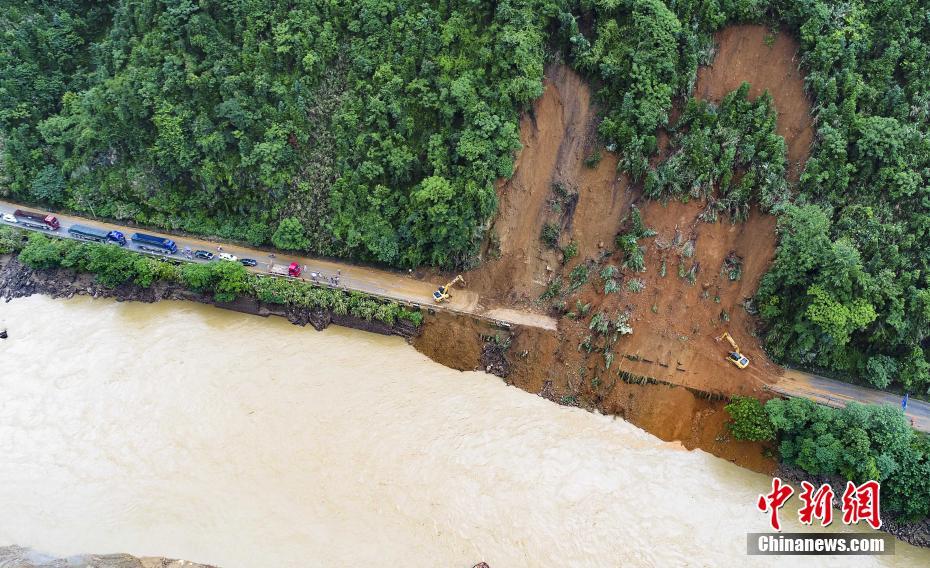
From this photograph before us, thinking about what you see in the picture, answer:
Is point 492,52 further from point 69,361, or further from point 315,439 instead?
point 69,361

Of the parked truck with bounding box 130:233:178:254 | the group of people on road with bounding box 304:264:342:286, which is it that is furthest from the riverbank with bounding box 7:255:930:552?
the parked truck with bounding box 130:233:178:254

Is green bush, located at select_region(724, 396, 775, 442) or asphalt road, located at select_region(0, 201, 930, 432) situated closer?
green bush, located at select_region(724, 396, 775, 442)

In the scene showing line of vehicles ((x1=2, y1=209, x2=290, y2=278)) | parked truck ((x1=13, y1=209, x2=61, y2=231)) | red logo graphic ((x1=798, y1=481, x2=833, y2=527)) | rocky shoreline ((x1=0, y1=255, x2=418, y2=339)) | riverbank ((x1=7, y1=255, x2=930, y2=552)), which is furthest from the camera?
parked truck ((x1=13, y1=209, x2=61, y2=231))

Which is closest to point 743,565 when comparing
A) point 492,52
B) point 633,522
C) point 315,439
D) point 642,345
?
point 633,522

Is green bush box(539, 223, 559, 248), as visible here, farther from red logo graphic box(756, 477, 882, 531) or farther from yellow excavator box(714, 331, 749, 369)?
red logo graphic box(756, 477, 882, 531)

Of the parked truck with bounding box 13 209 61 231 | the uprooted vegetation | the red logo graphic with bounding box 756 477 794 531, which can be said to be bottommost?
the red logo graphic with bounding box 756 477 794 531

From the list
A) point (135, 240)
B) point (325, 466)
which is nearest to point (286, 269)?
point (135, 240)

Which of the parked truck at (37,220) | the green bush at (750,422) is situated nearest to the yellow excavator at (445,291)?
the green bush at (750,422)
